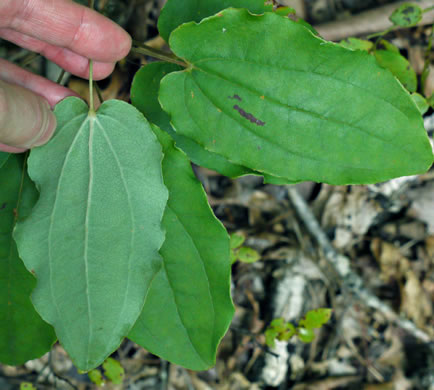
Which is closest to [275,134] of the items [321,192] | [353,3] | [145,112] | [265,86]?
[265,86]

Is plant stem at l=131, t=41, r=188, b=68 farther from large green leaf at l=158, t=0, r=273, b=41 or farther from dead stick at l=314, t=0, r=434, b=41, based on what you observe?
dead stick at l=314, t=0, r=434, b=41

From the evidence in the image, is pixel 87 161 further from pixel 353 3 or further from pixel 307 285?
pixel 353 3

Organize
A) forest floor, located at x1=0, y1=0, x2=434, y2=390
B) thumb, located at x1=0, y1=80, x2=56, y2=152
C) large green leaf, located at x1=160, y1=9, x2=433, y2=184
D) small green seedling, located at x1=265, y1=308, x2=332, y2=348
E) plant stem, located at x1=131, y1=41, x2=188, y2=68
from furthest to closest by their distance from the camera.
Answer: forest floor, located at x1=0, y1=0, x2=434, y2=390 → small green seedling, located at x1=265, y1=308, x2=332, y2=348 → plant stem, located at x1=131, y1=41, x2=188, y2=68 → large green leaf, located at x1=160, y1=9, x2=433, y2=184 → thumb, located at x1=0, y1=80, x2=56, y2=152

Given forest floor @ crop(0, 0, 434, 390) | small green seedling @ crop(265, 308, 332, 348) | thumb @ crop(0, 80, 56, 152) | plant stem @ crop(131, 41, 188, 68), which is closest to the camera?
thumb @ crop(0, 80, 56, 152)

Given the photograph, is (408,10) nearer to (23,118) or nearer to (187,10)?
(187,10)

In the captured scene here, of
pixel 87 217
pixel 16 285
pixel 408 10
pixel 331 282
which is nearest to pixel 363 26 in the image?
pixel 408 10

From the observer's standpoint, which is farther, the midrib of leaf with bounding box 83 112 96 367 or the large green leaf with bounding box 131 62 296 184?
the large green leaf with bounding box 131 62 296 184

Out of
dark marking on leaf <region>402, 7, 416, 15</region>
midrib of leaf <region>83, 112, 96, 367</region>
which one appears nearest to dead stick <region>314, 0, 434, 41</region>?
dark marking on leaf <region>402, 7, 416, 15</region>
